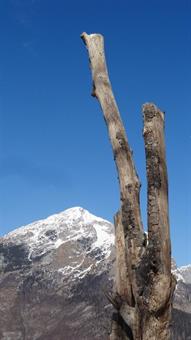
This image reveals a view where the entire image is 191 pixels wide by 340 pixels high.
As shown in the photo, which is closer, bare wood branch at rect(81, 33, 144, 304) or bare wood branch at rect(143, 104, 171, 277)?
bare wood branch at rect(143, 104, 171, 277)

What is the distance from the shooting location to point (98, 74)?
11.1 m

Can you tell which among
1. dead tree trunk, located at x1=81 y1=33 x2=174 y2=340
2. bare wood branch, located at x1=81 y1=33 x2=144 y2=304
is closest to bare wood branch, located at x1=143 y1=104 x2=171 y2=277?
dead tree trunk, located at x1=81 y1=33 x2=174 y2=340

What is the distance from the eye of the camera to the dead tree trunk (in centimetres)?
890

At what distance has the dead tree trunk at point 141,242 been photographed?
890 centimetres

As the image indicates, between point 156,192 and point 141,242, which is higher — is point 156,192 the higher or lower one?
the higher one

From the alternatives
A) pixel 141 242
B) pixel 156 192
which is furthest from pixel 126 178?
pixel 141 242

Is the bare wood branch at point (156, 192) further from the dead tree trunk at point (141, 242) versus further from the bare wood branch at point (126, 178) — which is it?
the bare wood branch at point (126, 178)

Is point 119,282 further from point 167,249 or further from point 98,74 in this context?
point 98,74

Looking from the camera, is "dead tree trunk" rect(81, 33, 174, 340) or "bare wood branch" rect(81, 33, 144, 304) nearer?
"dead tree trunk" rect(81, 33, 174, 340)

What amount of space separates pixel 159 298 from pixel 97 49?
204 inches

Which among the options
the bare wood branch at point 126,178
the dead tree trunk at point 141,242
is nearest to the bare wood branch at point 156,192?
the dead tree trunk at point 141,242

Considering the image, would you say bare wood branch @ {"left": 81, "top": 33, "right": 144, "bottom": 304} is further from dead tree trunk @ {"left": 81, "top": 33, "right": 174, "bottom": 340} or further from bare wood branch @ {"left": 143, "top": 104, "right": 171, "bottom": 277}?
bare wood branch @ {"left": 143, "top": 104, "right": 171, "bottom": 277}

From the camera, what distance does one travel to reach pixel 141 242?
9781 mm

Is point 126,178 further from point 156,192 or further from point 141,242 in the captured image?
point 141,242
